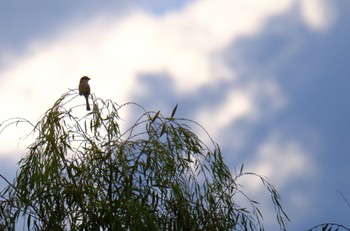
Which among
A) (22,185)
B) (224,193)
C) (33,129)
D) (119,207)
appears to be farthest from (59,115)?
(224,193)

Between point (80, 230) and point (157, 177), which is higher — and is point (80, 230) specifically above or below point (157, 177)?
below

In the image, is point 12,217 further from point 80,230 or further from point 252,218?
point 252,218

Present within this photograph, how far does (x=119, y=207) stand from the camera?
6840 mm

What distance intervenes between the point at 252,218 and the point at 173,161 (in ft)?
3.42

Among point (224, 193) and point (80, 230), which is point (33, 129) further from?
point (224, 193)

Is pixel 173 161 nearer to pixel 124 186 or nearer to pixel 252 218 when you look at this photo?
pixel 124 186

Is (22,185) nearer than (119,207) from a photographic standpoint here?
No

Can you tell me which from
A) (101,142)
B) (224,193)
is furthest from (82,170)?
(224,193)

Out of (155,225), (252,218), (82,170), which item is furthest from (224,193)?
(82,170)

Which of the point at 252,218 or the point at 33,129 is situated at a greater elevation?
the point at 33,129

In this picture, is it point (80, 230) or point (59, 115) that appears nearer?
point (80, 230)

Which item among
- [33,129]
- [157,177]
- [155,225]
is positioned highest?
[33,129]

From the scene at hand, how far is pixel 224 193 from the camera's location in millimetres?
7422

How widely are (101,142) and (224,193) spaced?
1319 mm
